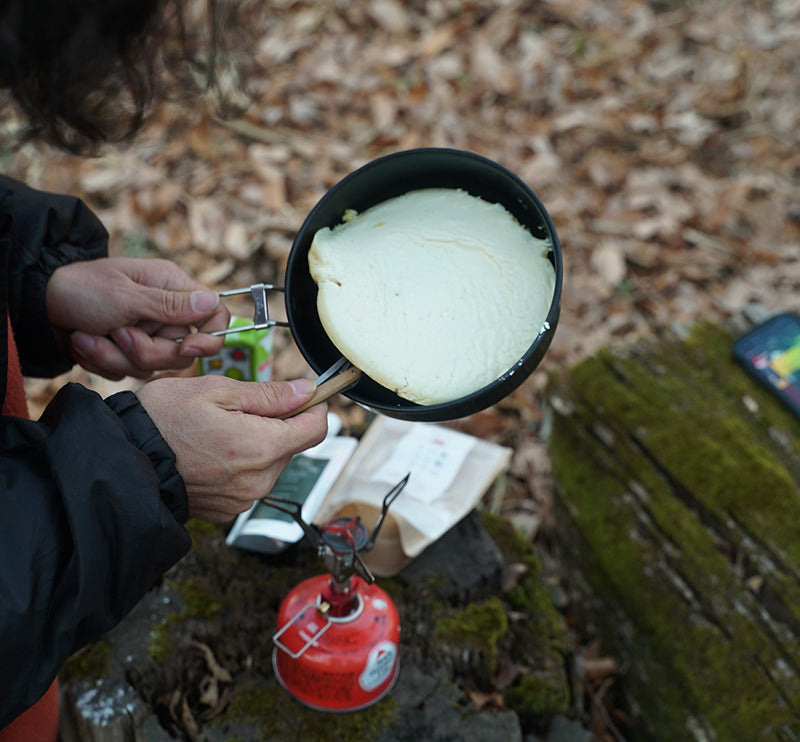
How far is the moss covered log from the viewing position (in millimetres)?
2170

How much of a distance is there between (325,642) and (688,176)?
404 centimetres

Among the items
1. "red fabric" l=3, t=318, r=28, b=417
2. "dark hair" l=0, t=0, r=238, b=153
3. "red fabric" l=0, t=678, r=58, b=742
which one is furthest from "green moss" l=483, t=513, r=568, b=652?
"dark hair" l=0, t=0, r=238, b=153

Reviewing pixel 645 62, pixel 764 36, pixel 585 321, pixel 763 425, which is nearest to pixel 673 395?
pixel 763 425

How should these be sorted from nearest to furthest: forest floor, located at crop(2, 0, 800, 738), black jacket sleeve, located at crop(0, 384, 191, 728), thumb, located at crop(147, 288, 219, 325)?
black jacket sleeve, located at crop(0, 384, 191, 728) → thumb, located at crop(147, 288, 219, 325) → forest floor, located at crop(2, 0, 800, 738)

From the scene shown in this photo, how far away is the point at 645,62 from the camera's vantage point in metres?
5.46

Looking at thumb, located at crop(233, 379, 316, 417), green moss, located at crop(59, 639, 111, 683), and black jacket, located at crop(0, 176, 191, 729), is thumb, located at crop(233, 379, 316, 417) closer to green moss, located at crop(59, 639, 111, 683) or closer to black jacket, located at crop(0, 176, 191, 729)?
black jacket, located at crop(0, 176, 191, 729)

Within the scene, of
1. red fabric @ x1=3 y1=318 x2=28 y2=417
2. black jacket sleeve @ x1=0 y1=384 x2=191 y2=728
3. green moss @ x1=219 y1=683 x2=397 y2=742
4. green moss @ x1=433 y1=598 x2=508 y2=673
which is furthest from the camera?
green moss @ x1=433 y1=598 x2=508 y2=673

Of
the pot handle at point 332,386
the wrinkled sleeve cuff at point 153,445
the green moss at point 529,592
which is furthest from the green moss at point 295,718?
the pot handle at point 332,386

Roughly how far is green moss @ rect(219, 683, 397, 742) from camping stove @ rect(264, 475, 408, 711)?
0.9 inches

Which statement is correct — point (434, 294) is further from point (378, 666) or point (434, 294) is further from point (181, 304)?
point (378, 666)

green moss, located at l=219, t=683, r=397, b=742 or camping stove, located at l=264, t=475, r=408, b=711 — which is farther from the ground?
camping stove, located at l=264, t=475, r=408, b=711

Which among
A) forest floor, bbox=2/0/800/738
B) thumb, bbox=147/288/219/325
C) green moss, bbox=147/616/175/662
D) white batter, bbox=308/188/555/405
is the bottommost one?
forest floor, bbox=2/0/800/738

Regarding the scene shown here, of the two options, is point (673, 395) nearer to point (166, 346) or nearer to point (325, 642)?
point (325, 642)

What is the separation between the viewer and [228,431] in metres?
1.48
